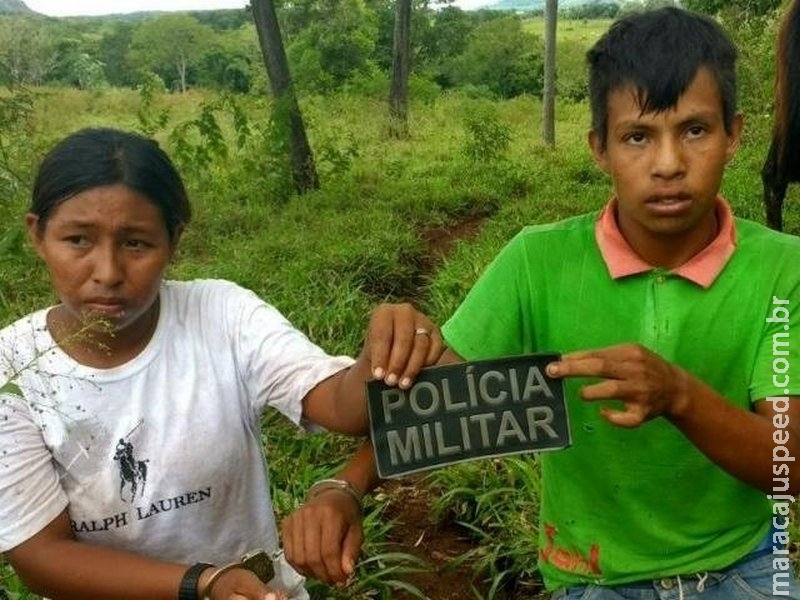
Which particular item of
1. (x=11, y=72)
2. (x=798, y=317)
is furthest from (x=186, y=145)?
(x=798, y=317)

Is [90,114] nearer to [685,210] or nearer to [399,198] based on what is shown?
[399,198]

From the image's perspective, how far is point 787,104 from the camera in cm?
339

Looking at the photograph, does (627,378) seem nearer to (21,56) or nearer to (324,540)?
(324,540)

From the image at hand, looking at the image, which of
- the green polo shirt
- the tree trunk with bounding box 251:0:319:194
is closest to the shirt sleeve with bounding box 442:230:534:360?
the green polo shirt

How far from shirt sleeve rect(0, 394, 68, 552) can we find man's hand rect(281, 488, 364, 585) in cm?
44

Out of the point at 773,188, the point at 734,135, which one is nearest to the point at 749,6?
the point at 773,188

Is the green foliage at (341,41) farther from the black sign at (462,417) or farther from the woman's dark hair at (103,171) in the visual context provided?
the black sign at (462,417)

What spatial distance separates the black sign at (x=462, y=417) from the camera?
124cm

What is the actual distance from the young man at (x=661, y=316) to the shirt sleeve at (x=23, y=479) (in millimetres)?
531

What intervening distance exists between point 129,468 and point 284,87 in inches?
241

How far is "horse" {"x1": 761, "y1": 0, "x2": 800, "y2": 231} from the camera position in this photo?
3355mm

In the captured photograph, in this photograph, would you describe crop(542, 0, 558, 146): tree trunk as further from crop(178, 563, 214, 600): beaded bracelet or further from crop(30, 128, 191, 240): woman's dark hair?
crop(178, 563, 214, 600): beaded bracelet

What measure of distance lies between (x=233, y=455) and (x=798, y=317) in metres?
1.00

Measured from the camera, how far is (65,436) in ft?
4.89
